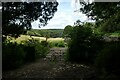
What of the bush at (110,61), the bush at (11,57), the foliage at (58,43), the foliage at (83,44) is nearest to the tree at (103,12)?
the foliage at (83,44)

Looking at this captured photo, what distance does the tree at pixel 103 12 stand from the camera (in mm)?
12445

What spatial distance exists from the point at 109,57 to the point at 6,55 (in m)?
6.11

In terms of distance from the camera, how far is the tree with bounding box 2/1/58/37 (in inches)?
531

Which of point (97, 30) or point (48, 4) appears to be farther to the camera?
point (97, 30)

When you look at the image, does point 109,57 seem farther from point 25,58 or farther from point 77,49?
point 25,58

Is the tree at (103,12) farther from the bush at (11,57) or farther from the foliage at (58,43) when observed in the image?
the foliage at (58,43)

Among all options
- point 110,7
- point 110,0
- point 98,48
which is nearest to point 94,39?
point 98,48

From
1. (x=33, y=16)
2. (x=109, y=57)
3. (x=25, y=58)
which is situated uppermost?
(x=33, y=16)

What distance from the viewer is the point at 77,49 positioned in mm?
17094

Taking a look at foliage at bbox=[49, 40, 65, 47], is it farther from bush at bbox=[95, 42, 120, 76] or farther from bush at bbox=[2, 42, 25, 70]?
bush at bbox=[95, 42, 120, 76]

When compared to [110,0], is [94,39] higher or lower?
lower

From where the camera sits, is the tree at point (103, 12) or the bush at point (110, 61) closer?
the bush at point (110, 61)

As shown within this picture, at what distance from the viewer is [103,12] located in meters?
14.0

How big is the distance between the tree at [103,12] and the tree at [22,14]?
6.83 feet
